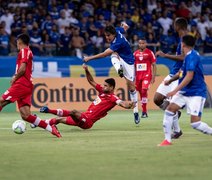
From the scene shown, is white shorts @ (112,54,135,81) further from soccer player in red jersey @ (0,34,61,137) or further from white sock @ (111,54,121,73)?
soccer player in red jersey @ (0,34,61,137)

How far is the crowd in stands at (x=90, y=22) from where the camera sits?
1191 inches

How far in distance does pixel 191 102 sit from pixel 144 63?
408 inches

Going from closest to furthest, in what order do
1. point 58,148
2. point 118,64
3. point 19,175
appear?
point 19,175
point 58,148
point 118,64

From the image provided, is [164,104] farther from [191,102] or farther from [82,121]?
[191,102]

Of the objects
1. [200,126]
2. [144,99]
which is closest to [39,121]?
[200,126]

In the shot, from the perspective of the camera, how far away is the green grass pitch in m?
10.5

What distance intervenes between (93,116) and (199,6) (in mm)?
19676

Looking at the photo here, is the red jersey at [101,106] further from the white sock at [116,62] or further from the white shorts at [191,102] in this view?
the white shorts at [191,102]

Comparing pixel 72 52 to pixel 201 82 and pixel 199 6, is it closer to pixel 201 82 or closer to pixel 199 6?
pixel 199 6

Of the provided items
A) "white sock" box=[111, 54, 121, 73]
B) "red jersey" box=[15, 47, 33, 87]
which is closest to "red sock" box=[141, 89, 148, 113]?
"white sock" box=[111, 54, 121, 73]

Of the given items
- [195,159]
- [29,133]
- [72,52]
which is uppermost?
[195,159]

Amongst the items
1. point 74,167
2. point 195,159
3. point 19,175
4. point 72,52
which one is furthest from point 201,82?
point 72,52

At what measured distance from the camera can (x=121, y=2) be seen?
114 feet

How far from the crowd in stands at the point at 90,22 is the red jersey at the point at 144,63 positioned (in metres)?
6.24
